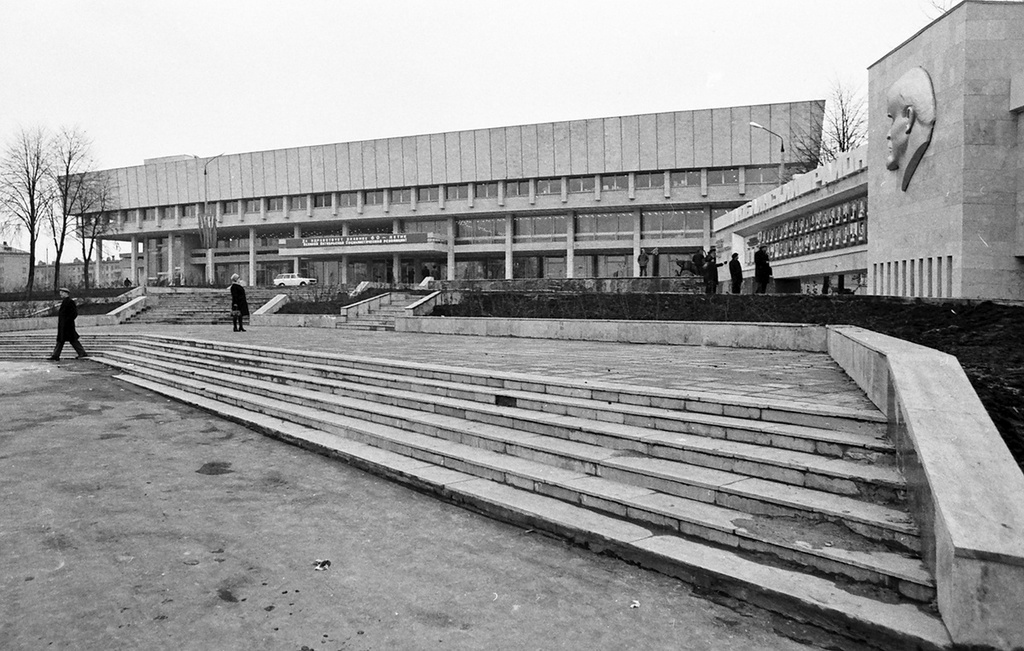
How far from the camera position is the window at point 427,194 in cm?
5970

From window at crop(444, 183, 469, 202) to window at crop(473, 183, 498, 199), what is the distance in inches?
36.1

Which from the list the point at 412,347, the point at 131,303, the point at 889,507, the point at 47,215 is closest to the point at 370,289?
the point at 131,303

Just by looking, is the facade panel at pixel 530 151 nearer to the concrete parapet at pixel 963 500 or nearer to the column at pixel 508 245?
the column at pixel 508 245

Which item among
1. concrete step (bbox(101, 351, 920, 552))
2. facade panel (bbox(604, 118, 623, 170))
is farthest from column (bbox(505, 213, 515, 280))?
concrete step (bbox(101, 351, 920, 552))

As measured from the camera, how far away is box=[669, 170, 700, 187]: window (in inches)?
2072

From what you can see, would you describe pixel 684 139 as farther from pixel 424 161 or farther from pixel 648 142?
pixel 424 161

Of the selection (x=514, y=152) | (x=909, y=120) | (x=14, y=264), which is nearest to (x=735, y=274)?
(x=909, y=120)

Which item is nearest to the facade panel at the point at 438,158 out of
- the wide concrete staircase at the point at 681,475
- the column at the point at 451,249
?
the column at the point at 451,249

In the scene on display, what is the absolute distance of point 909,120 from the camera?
52.3 feet

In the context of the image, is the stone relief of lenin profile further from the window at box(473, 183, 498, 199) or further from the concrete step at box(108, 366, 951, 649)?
the window at box(473, 183, 498, 199)

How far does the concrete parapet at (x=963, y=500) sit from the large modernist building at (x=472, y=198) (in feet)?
144

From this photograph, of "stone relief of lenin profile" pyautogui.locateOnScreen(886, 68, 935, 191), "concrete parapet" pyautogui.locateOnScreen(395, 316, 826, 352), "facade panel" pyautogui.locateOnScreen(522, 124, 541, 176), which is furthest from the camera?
"facade panel" pyautogui.locateOnScreen(522, 124, 541, 176)

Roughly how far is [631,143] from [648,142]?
1.29m

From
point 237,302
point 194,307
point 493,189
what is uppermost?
point 493,189
